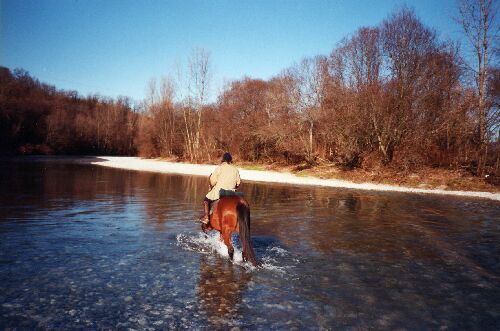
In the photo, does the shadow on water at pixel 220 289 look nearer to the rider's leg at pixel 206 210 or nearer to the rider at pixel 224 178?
the rider's leg at pixel 206 210

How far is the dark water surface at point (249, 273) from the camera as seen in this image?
4.85m

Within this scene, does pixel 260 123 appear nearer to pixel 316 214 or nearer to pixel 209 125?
pixel 209 125

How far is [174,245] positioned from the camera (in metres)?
8.44

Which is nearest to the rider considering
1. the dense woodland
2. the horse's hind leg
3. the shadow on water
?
the horse's hind leg

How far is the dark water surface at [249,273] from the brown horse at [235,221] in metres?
0.36

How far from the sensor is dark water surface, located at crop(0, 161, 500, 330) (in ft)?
15.9

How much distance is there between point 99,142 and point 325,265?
88.9m

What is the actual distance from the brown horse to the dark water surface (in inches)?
14.1

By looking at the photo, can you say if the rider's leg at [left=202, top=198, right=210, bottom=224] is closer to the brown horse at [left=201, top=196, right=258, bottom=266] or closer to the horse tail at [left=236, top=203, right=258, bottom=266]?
the brown horse at [left=201, top=196, right=258, bottom=266]

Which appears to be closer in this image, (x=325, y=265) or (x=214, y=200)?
(x=325, y=265)

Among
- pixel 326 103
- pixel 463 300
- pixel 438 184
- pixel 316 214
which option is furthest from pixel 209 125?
pixel 463 300

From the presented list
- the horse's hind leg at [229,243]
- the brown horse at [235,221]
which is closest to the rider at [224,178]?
the brown horse at [235,221]

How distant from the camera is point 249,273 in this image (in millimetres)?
6664

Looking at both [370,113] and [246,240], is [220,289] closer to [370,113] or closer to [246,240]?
[246,240]
